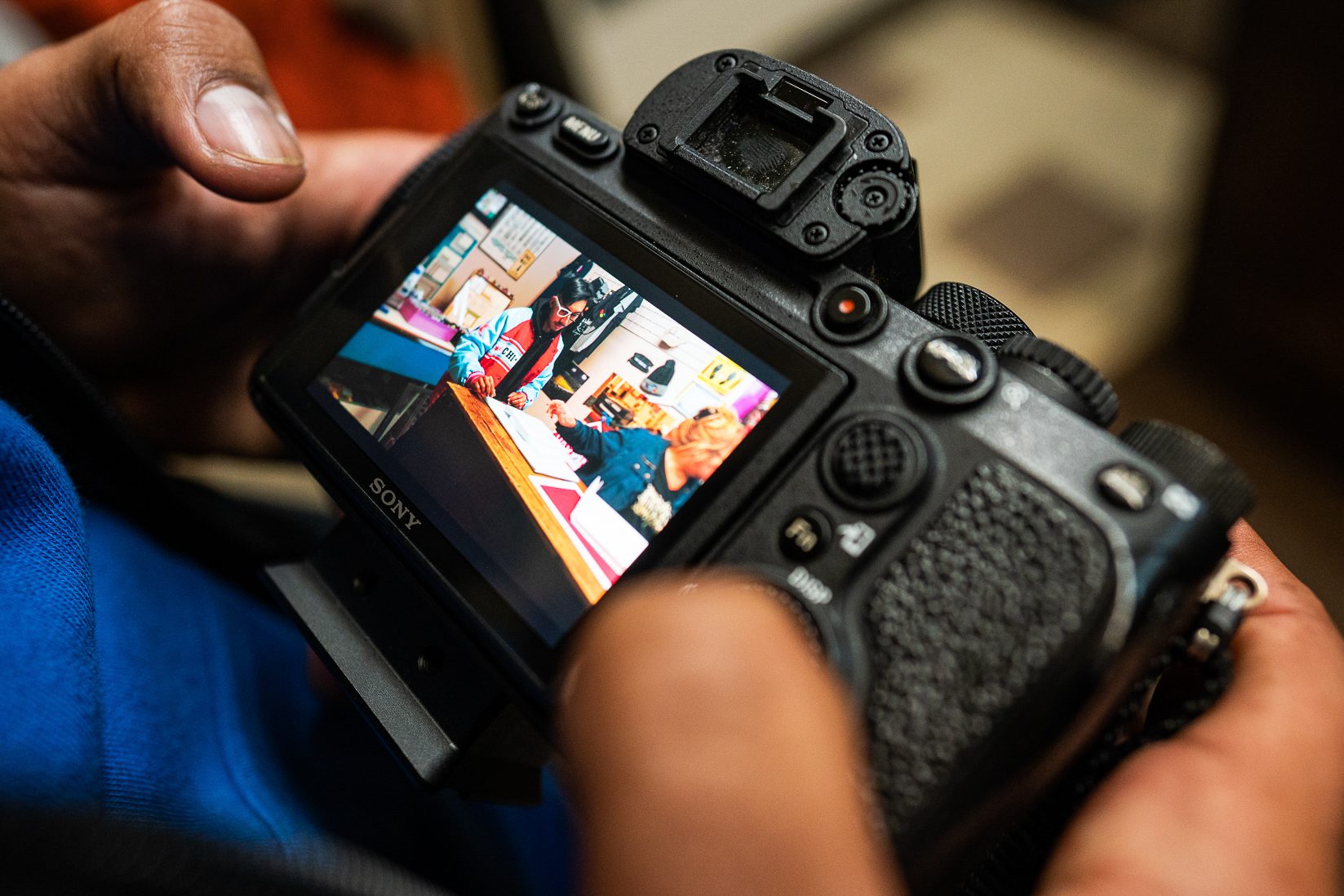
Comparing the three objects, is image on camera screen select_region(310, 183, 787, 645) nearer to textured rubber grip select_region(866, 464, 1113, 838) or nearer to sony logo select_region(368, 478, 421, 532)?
sony logo select_region(368, 478, 421, 532)

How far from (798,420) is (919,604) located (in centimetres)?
12

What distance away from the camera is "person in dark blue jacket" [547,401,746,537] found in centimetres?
53

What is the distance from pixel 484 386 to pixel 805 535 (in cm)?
23

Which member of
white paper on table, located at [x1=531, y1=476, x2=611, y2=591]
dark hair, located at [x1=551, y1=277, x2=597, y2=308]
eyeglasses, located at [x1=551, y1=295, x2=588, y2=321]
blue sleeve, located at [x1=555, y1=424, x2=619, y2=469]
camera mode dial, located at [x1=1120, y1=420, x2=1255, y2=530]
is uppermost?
camera mode dial, located at [x1=1120, y1=420, x2=1255, y2=530]

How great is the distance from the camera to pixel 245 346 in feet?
3.11

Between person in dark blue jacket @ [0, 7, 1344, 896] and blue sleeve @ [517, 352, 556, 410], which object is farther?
blue sleeve @ [517, 352, 556, 410]

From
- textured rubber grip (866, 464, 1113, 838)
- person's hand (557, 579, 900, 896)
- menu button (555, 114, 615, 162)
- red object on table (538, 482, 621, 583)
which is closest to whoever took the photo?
person's hand (557, 579, 900, 896)

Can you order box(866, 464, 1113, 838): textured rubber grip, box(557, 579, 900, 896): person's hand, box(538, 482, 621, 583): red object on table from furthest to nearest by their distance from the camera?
box(538, 482, 621, 583): red object on table, box(866, 464, 1113, 838): textured rubber grip, box(557, 579, 900, 896): person's hand

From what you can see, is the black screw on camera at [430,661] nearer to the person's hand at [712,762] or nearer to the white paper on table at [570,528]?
the white paper on table at [570,528]

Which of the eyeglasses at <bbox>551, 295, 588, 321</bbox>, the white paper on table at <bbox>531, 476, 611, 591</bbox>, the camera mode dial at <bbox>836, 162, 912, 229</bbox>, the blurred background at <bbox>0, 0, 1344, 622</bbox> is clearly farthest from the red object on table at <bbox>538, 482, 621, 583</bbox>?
the blurred background at <bbox>0, 0, 1344, 622</bbox>

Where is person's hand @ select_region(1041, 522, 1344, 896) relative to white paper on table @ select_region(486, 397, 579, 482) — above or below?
above

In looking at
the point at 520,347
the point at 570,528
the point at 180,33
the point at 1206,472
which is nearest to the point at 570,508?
the point at 570,528

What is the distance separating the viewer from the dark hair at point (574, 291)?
23.5 inches

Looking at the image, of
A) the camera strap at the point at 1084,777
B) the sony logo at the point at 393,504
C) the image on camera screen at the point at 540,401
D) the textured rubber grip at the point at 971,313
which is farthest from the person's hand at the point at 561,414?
the camera strap at the point at 1084,777
